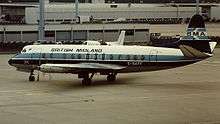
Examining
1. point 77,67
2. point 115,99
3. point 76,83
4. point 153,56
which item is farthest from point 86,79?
point 115,99

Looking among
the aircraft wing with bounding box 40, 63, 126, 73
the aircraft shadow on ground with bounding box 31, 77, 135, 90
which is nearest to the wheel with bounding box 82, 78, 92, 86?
the aircraft shadow on ground with bounding box 31, 77, 135, 90

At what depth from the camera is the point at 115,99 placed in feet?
108

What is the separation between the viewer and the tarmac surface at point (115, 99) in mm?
25750

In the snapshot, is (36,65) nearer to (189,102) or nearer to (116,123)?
(189,102)

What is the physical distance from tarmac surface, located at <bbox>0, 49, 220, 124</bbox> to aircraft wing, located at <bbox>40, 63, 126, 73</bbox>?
4.20 feet

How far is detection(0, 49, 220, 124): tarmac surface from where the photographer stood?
2575 centimetres

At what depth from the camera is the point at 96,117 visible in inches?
1023

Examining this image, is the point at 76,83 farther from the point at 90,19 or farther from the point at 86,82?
the point at 90,19

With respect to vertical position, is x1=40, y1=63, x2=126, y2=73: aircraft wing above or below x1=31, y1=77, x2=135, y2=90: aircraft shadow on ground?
above

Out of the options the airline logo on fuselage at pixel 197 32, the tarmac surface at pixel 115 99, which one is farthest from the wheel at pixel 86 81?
the airline logo on fuselage at pixel 197 32

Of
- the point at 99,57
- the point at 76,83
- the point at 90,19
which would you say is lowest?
the point at 76,83

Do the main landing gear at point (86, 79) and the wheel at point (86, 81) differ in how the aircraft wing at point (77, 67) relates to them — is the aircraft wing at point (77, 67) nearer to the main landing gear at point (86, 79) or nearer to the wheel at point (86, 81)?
the main landing gear at point (86, 79)

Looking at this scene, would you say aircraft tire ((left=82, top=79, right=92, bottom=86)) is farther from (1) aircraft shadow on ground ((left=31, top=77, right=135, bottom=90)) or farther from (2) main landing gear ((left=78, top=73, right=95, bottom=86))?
(1) aircraft shadow on ground ((left=31, top=77, right=135, bottom=90))

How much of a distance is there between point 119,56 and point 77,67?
3.78 m
